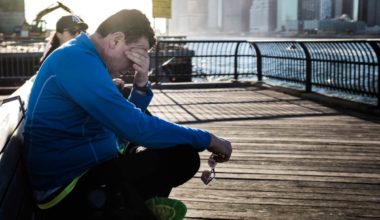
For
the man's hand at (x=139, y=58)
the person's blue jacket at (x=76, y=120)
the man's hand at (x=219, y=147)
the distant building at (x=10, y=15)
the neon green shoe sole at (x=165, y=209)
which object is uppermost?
the distant building at (x=10, y=15)

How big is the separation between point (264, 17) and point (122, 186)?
191465 mm

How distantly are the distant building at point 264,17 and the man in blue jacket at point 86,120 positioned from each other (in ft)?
595

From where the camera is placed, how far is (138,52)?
87.0 inches

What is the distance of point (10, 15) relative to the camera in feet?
185

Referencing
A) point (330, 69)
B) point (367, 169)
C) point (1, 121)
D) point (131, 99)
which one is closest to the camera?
point (1, 121)

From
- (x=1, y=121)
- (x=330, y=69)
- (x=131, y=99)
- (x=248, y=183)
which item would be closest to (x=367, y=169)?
(x=248, y=183)

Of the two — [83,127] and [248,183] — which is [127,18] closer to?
[83,127]

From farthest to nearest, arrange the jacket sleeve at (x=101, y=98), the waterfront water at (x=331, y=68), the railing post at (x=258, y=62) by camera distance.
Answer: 1. the railing post at (x=258, y=62)
2. the waterfront water at (x=331, y=68)
3. the jacket sleeve at (x=101, y=98)

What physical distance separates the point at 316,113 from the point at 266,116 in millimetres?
931

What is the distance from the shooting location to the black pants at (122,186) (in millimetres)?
2035

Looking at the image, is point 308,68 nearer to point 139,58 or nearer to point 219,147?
point 219,147

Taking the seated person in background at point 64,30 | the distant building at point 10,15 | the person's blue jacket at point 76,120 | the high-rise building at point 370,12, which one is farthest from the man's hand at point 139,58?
the high-rise building at point 370,12

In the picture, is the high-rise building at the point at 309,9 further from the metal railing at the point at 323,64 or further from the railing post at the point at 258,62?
the metal railing at the point at 323,64

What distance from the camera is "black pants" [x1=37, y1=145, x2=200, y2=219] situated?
2035 mm
